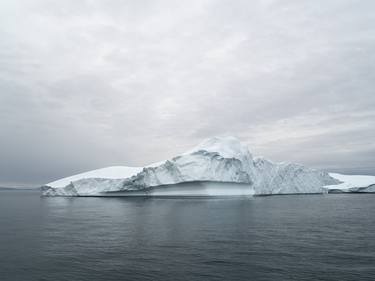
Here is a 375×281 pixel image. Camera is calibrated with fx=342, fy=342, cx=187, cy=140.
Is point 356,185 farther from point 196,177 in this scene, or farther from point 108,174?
point 108,174

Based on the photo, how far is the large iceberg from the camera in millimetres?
47713

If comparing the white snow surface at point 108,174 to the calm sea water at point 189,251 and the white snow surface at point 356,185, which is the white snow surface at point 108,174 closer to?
the calm sea water at point 189,251

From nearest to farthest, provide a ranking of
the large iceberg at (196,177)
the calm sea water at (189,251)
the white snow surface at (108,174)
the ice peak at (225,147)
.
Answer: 1. the calm sea water at (189,251)
2. the large iceberg at (196,177)
3. the ice peak at (225,147)
4. the white snow surface at (108,174)

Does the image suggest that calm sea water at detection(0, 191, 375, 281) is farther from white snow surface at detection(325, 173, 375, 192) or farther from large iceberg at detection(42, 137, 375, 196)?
white snow surface at detection(325, 173, 375, 192)

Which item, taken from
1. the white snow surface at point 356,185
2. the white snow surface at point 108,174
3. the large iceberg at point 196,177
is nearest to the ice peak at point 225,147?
the large iceberg at point 196,177

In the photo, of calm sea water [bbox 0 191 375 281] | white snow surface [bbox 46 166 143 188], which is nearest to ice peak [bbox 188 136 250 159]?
white snow surface [bbox 46 166 143 188]

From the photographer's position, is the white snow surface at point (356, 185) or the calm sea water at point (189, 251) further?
the white snow surface at point (356, 185)

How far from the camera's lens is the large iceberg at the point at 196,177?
4771 cm

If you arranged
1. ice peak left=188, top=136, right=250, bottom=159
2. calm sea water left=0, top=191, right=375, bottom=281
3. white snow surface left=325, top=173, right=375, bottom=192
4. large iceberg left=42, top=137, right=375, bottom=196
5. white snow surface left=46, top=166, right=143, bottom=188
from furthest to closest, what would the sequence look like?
1. white snow surface left=325, top=173, right=375, bottom=192
2. white snow surface left=46, top=166, right=143, bottom=188
3. ice peak left=188, top=136, right=250, bottom=159
4. large iceberg left=42, top=137, right=375, bottom=196
5. calm sea water left=0, top=191, right=375, bottom=281

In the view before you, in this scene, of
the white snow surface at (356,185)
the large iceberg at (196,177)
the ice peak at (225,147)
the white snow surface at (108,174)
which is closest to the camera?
the large iceberg at (196,177)

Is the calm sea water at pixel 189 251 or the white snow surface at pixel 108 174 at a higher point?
the white snow surface at pixel 108 174

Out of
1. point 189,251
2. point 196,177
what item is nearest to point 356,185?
point 196,177

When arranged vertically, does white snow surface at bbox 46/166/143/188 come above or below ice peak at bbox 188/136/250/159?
below

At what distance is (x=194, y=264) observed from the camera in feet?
42.0
